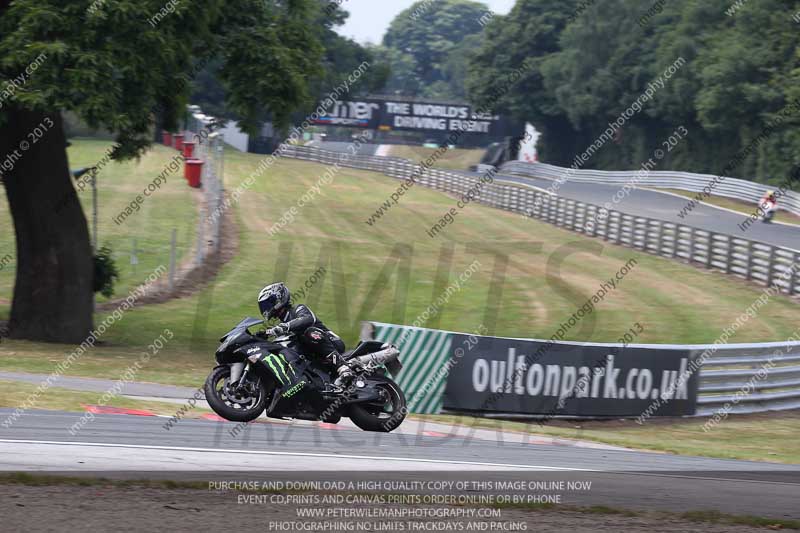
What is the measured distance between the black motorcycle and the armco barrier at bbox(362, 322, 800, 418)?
10.9 ft

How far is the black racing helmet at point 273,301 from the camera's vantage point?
11188mm

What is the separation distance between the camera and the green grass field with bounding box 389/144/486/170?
9525 centimetres

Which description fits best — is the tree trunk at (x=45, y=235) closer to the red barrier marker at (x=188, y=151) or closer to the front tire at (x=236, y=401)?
the front tire at (x=236, y=401)

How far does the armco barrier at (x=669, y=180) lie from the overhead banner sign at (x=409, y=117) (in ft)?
23.1

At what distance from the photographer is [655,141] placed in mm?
78938

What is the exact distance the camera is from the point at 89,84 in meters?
16.6

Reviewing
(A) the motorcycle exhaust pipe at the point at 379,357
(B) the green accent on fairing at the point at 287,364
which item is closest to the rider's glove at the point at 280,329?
(B) the green accent on fairing at the point at 287,364

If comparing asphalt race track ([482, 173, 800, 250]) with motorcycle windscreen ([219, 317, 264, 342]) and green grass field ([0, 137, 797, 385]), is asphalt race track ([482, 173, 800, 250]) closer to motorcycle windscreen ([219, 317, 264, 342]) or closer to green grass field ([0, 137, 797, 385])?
green grass field ([0, 137, 797, 385])

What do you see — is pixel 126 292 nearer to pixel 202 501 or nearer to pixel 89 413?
pixel 89 413

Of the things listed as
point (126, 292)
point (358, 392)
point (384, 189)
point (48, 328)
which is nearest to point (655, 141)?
point (384, 189)

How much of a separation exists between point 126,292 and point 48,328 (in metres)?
7.20

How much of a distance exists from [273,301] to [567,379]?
6644mm

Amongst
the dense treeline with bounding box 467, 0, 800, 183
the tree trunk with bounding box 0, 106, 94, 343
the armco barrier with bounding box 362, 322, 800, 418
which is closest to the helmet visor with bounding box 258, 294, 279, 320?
the armco barrier with bounding box 362, 322, 800, 418

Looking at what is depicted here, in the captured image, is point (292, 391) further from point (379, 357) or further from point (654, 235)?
point (654, 235)
